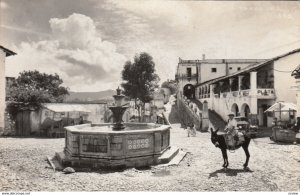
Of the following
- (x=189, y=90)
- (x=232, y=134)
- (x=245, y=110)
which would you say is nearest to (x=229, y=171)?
(x=232, y=134)

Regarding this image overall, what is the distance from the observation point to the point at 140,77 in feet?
106

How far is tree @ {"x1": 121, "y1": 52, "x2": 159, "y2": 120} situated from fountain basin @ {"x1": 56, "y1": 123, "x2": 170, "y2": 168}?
2263cm

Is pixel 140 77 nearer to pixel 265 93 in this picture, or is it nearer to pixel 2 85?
pixel 265 93

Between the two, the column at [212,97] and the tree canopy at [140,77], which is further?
the tree canopy at [140,77]

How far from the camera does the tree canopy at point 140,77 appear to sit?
104 feet

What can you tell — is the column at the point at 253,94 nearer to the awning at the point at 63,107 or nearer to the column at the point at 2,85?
the awning at the point at 63,107

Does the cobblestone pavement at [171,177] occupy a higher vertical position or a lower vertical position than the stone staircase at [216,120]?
lower

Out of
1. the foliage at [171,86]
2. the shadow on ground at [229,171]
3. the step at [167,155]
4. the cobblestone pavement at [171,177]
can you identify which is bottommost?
the cobblestone pavement at [171,177]

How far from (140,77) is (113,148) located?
24087 millimetres

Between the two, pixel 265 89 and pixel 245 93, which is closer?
pixel 265 89

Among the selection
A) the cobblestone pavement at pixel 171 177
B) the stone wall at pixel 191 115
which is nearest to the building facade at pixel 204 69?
the stone wall at pixel 191 115

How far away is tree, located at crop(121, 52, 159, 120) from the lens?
31562mm

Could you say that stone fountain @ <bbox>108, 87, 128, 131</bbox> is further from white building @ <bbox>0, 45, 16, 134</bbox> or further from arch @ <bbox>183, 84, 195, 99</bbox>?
arch @ <bbox>183, 84, 195, 99</bbox>

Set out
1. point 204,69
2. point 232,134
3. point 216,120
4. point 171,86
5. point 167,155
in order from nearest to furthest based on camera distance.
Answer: point 232,134 < point 167,155 < point 216,120 < point 204,69 < point 171,86
